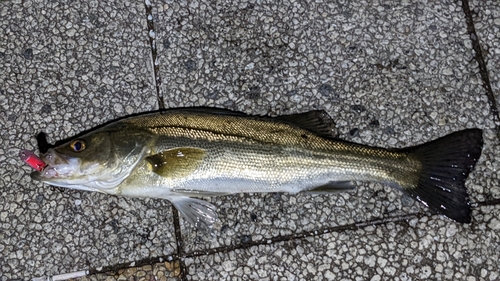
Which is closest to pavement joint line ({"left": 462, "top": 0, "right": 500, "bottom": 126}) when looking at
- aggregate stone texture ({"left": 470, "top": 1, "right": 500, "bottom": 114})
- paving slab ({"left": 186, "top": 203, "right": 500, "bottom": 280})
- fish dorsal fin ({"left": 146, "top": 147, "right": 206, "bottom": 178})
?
aggregate stone texture ({"left": 470, "top": 1, "right": 500, "bottom": 114})

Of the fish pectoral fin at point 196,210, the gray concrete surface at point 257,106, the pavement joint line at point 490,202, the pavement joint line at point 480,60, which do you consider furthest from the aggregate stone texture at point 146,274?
the pavement joint line at point 480,60

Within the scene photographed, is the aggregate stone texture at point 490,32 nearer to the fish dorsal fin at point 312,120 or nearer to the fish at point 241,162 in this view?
the fish at point 241,162

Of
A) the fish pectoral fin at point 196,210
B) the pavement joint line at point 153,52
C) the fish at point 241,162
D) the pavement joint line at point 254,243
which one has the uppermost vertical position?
the pavement joint line at point 153,52

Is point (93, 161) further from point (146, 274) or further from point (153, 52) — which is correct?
point (153, 52)

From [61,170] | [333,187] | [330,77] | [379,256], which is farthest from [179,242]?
[330,77]

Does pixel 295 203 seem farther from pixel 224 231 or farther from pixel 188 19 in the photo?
pixel 188 19

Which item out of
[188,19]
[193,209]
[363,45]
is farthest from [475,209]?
[188,19]
